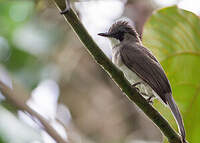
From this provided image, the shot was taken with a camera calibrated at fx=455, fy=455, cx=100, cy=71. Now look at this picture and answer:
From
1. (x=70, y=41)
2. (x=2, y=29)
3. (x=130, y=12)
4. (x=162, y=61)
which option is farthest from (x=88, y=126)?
(x=162, y=61)

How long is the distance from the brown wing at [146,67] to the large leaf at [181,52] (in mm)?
319

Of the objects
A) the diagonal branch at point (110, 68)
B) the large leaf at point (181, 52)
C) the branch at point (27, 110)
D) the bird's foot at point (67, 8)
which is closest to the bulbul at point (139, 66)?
the large leaf at point (181, 52)

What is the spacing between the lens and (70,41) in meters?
5.44

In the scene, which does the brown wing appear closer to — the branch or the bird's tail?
the bird's tail

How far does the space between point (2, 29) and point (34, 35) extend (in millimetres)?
312

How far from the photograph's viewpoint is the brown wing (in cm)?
310

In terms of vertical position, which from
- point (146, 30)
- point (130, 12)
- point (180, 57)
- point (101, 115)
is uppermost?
point (146, 30)

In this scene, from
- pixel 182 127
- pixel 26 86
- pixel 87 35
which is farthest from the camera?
pixel 26 86

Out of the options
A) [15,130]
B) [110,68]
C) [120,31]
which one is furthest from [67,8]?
[120,31]

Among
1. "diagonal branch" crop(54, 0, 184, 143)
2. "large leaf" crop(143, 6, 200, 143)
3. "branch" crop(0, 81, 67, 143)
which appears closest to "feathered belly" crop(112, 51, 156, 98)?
"large leaf" crop(143, 6, 200, 143)

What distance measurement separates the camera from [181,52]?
2600mm

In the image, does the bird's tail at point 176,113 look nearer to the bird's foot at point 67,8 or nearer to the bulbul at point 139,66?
the bulbul at point 139,66

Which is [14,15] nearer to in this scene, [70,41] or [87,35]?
[87,35]

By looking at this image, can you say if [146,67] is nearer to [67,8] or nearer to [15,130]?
[15,130]
